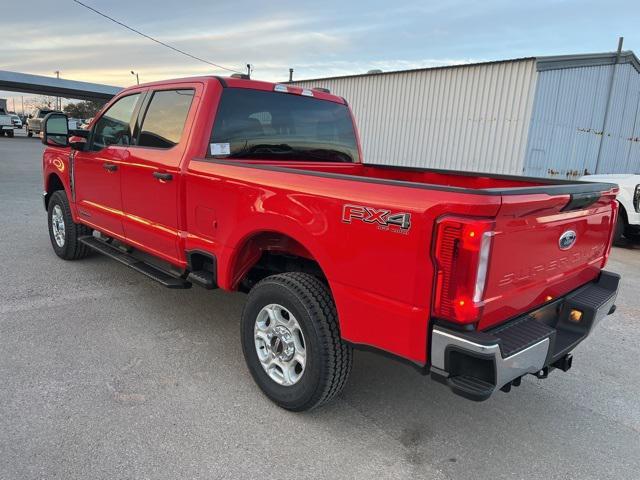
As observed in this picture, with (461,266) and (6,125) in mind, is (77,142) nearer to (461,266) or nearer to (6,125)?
(461,266)

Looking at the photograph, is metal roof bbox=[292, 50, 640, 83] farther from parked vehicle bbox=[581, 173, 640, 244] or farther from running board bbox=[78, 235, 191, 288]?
running board bbox=[78, 235, 191, 288]

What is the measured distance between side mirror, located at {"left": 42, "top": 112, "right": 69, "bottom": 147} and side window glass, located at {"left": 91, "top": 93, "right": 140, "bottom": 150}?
0.57m

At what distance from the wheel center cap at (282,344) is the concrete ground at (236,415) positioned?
1.12ft

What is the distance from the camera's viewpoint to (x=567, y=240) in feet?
8.77

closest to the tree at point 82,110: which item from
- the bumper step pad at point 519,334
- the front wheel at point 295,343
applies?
the front wheel at point 295,343

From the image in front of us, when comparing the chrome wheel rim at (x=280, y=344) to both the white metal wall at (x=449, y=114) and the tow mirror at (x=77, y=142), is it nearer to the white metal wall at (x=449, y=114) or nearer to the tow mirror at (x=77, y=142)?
the tow mirror at (x=77, y=142)

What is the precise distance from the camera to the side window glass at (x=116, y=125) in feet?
14.6

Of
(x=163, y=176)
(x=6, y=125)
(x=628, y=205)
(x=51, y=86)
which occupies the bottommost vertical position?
(x=6, y=125)

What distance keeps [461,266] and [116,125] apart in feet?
12.4

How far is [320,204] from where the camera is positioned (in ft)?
8.57

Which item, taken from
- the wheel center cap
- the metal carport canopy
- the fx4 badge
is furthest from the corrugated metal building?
the metal carport canopy

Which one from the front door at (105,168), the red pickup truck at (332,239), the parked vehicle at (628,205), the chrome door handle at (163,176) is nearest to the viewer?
the red pickup truck at (332,239)

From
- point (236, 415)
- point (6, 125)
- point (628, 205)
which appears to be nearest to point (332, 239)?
point (236, 415)

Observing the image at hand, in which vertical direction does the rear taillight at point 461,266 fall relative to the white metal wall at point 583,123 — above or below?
below
